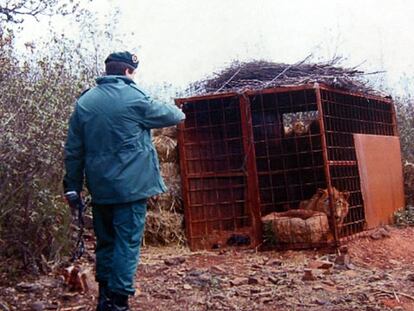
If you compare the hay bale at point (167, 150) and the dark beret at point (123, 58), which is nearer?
the dark beret at point (123, 58)

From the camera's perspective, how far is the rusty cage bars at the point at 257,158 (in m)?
7.55

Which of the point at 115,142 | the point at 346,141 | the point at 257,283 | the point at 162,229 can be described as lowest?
the point at 257,283

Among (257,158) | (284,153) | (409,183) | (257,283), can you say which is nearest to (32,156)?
(257,283)

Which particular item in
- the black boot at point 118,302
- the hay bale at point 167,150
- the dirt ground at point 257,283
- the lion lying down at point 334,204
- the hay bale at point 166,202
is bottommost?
A: the dirt ground at point 257,283

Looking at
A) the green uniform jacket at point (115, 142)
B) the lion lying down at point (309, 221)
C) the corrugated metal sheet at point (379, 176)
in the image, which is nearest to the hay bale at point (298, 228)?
the lion lying down at point (309, 221)

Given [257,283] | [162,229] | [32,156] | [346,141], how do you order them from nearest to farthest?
1. [32,156]
2. [257,283]
3. [162,229]
4. [346,141]

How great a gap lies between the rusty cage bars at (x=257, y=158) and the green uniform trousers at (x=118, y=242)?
377cm

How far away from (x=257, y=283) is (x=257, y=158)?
117 inches

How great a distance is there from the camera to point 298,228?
7.24 m

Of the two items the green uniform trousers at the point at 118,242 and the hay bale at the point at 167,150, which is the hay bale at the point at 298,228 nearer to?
the hay bale at the point at 167,150

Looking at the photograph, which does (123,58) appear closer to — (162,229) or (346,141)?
(162,229)

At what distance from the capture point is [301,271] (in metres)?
5.96

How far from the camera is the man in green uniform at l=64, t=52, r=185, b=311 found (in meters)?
3.76

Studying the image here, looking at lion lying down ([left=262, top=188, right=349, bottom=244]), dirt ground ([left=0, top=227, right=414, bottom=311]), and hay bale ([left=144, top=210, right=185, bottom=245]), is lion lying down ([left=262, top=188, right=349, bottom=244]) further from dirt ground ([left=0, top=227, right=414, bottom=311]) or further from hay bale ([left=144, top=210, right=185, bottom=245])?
hay bale ([left=144, top=210, right=185, bottom=245])
